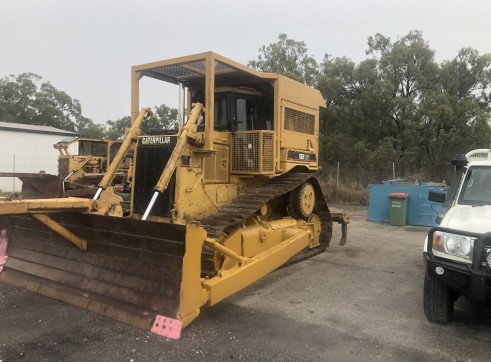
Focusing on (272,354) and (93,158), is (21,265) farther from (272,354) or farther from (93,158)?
(93,158)

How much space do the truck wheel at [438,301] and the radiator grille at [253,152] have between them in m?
2.82

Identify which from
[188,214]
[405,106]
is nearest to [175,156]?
[188,214]

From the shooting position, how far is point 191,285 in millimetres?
3951

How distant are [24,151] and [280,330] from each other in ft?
84.9

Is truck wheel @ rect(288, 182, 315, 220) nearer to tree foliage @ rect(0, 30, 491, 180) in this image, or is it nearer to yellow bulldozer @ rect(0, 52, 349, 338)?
yellow bulldozer @ rect(0, 52, 349, 338)

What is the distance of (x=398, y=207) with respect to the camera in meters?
12.2

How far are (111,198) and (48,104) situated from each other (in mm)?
47584

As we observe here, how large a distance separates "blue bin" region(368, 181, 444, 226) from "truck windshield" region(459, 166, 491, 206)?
6710 mm

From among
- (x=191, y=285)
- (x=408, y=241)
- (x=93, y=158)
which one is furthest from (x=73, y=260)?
(x=93, y=158)

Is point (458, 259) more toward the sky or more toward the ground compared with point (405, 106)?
more toward the ground

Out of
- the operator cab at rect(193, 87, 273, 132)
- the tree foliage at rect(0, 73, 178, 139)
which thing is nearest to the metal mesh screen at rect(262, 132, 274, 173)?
the operator cab at rect(193, 87, 273, 132)

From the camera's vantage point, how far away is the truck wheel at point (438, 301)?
4.36 m

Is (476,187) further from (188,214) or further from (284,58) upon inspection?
(284,58)

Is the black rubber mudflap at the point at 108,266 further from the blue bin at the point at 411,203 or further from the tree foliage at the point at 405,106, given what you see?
the tree foliage at the point at 405,106
